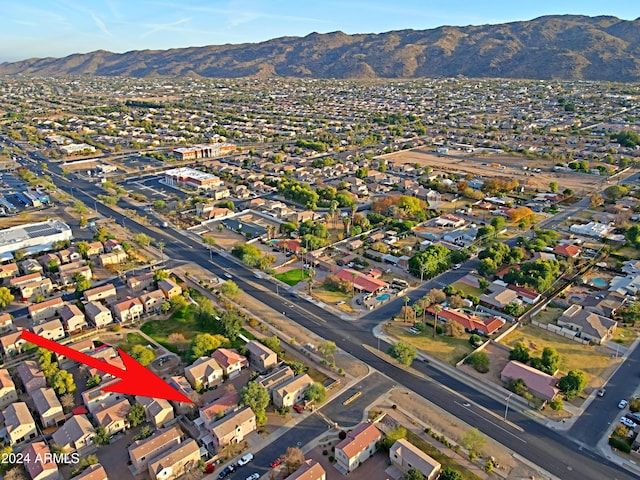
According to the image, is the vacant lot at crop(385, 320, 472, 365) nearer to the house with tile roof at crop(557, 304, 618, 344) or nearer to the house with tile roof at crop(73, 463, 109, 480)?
the house with tile roof at crop(557, 304, 618, 344)

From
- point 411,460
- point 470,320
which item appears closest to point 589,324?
point 470,320

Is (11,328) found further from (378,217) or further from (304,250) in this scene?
(378,217)

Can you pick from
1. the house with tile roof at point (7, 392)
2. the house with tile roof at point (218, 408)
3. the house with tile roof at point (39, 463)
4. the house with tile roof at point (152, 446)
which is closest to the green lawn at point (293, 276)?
the house with tile roof at point (218, 408)

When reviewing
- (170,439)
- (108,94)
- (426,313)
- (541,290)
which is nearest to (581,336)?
(541,290)

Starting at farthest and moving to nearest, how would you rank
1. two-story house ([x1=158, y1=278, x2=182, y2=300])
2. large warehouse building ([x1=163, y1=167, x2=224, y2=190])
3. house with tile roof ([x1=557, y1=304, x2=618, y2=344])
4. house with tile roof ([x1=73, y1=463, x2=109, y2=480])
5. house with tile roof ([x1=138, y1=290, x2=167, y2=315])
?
large warehouse building ([x1=163, y1=167, x2=224, y2=190]), two-story house ([x1=158, y1=278, x2=182, y2=300]), house with tile roof ([x1=138, y1=290, x2=167, y2=315]), house with tile roof ([x1=557, y1=304, x2=618, y2=344]), house with tile roof ([x1=73, y1=463, x2=109, y2=480])

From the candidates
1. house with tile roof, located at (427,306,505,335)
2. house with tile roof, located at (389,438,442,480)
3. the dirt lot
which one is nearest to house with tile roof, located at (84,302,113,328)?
house with tile roof, located at (389,438,442,480)

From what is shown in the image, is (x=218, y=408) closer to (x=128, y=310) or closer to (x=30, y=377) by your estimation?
(x=30, y=377)

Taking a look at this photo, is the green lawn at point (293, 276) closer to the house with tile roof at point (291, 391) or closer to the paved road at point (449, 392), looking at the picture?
the paved road at point (449, 392)
